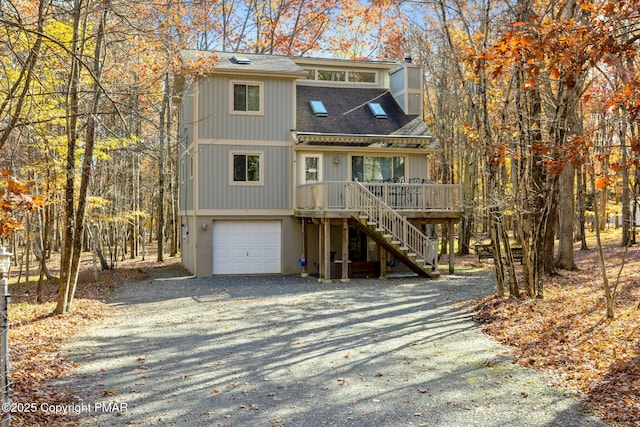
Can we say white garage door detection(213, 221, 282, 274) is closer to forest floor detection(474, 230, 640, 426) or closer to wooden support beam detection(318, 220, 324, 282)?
wooden support beam detection(318, 220, 324, 282)

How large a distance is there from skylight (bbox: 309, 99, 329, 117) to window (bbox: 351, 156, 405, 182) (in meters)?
2.13

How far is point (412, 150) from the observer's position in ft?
68.0

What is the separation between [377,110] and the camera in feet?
72.2

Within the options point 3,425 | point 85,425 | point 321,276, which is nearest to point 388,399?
point 85,425

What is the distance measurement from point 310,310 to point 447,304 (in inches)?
123

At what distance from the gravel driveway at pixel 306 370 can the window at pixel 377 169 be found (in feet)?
24.8

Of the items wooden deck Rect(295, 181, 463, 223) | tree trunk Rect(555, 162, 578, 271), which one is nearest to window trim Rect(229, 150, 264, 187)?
wooden deck Rect(295, 181, 463, 223)

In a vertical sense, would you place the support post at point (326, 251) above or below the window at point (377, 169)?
below

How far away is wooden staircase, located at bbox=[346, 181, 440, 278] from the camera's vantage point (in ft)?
57.7

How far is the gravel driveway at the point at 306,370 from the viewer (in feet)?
19.9

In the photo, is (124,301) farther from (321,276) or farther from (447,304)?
A: (447,304)

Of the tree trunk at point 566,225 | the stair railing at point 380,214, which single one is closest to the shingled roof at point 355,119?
the stair railing at point 380,214

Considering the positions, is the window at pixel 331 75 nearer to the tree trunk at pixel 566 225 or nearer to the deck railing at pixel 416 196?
the deck railing at pixel 416 196

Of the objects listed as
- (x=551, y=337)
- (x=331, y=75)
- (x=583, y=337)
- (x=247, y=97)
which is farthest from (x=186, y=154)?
(x=583, y=337)
